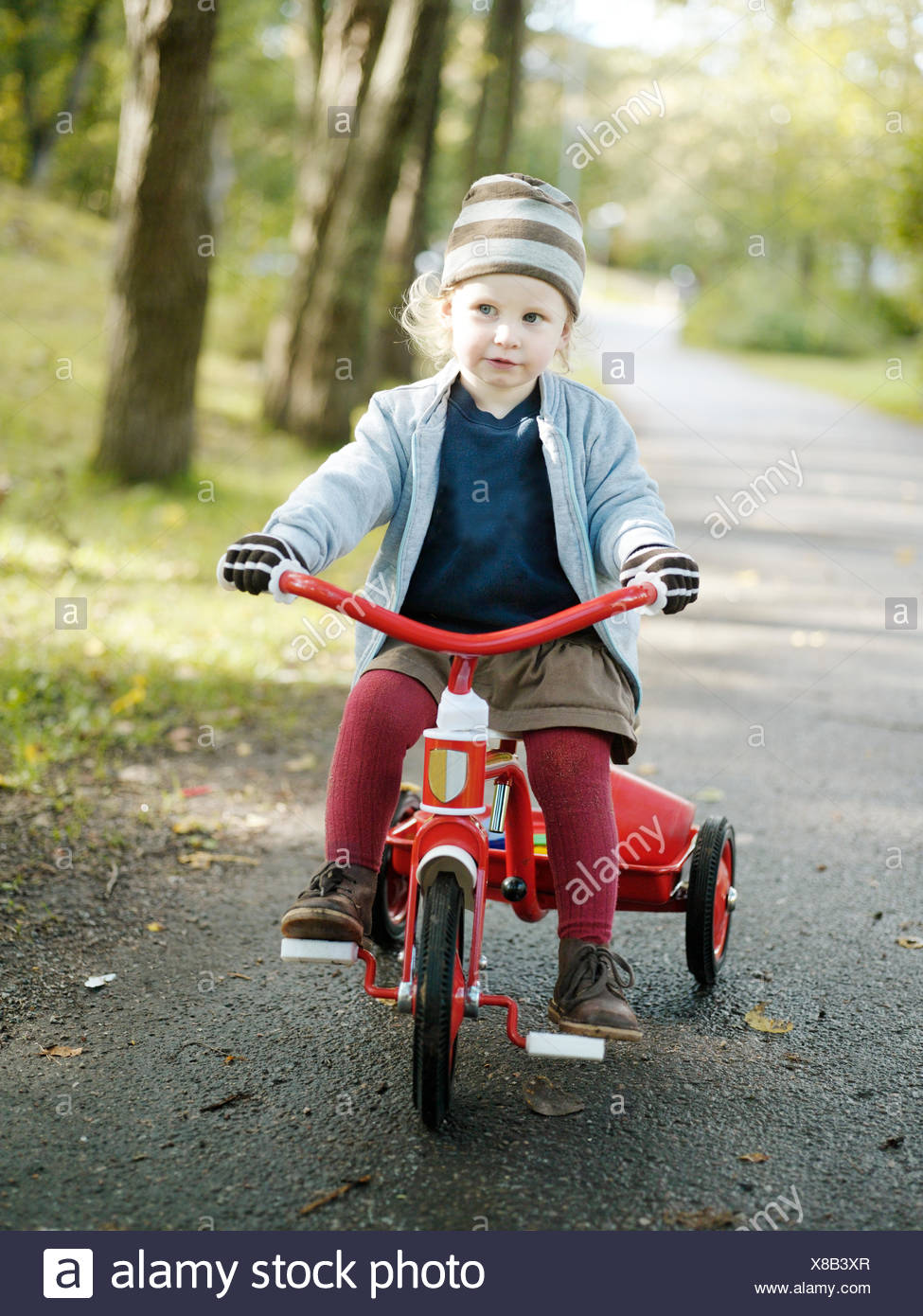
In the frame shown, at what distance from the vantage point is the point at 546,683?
8.88 ft

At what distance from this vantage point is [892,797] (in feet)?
14.9

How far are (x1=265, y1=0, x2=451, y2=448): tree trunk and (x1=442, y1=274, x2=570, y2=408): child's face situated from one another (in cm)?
872

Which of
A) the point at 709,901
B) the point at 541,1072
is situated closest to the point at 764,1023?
the point at 709,901

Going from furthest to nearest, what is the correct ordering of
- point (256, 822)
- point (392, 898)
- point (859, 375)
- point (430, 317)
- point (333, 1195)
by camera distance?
point (859, 375), point (256, 822), point (392, 898), point (430, 317), point (333, 1195)

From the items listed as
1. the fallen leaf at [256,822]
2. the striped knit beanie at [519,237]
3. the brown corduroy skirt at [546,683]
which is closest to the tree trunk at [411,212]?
the fallen leaf at [256,822]

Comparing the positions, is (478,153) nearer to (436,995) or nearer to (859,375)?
(859,375)

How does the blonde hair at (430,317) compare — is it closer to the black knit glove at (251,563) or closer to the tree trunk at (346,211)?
the black knit glove at (251,563)

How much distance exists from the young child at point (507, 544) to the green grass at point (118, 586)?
1.96 m

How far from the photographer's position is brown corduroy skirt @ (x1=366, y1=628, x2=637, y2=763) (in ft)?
8.79

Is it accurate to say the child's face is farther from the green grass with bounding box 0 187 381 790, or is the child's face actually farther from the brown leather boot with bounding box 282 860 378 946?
the green grass with bounding box 0 187 381 790

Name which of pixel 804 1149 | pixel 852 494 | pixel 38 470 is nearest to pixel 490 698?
pixel 804 1149

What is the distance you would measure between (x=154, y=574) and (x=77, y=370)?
18.4ft

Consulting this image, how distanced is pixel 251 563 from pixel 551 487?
747 millimetres

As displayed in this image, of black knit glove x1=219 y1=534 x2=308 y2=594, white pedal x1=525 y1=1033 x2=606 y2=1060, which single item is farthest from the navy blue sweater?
white pedal x1=525 y1=1033 x2=606 y2=1060
